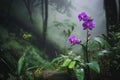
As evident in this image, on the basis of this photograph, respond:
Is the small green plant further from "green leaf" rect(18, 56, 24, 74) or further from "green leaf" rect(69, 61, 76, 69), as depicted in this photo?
"green leaf" rect(18, 56, 24, 74)

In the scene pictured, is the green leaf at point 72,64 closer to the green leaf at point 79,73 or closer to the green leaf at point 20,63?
the green leaf at point 79,73

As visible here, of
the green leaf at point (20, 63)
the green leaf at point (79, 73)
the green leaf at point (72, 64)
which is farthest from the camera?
the green leaf at point (20, 63)

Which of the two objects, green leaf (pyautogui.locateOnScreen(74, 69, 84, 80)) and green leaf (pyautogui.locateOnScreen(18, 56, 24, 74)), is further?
green leaf (pyautogui.locateOnScreen(18, 56, 24, 74))

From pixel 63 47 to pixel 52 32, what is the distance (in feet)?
0.85

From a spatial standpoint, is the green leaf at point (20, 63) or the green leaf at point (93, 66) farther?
the green leaf at point (20, 63)

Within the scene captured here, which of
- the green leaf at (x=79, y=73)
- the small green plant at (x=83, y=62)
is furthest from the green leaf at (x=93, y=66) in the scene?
the green leaf at (x=79, y=73)

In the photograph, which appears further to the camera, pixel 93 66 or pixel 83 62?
pixel 83 62

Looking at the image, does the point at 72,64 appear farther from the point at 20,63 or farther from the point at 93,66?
the point at 20,63

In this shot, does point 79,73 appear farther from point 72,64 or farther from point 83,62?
point 83,62

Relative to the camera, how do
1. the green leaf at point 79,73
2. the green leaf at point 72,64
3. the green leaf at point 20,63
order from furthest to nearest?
the green leaf at point 20,63 < the green leaf at point 72,64 < the green leaf at point 79,73

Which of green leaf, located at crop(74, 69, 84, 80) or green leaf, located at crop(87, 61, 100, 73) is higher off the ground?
green leaf, located at crop(87, 61, 100, 73)

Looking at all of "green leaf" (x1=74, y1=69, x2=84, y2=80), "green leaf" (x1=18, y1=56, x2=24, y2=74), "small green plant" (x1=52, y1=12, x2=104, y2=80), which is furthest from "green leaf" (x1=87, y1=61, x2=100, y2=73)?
"green leaf" (x1=18, y1=56, x2=24, y2=74)

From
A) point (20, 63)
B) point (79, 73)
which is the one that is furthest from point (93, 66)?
point (20, 63)

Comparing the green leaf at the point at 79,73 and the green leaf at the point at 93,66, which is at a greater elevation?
the green leaf at the point at 93,66
